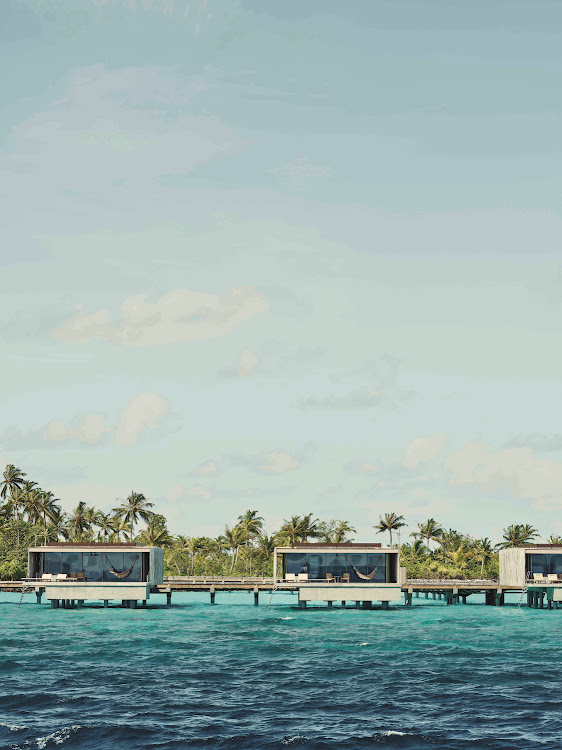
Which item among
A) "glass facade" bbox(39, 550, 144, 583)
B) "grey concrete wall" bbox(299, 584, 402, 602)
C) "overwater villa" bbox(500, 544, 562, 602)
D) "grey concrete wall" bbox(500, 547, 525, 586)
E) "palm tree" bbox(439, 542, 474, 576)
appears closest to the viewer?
"grey concrete wall" bbox(299, 584, 402, 602)

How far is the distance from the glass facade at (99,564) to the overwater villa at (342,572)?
11588mm

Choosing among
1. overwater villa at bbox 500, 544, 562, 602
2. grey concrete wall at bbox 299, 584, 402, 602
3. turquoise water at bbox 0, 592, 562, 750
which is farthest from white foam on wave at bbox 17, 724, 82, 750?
overwater villa at bbox 500, 544, 562, 602

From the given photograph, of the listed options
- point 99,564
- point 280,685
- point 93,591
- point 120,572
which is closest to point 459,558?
point 120,572

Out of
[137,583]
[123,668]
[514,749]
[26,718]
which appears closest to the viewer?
[514,749]

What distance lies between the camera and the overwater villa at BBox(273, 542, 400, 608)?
71000mm

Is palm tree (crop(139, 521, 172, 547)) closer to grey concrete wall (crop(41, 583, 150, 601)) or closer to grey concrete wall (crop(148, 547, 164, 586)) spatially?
grey concrete wall (crop(148, 547, 164, 586))

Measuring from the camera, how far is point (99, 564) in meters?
73.1

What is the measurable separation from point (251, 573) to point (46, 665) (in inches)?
3155

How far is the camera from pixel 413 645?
4609 cm

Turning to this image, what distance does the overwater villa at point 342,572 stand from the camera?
233 ft

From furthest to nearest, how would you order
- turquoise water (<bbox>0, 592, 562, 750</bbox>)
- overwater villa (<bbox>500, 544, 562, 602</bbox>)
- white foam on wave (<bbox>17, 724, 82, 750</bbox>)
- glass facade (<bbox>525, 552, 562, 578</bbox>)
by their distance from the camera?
1. glass facade (<bbox>525, 552, 562, 578</bbox>)
2. overwater villa (<bbox>500, 544, 562, 602</bbox>)
3. turquoise water (<bbox>0, 592, 562, 750</bbox>)
4. white foam on wave (<bbox>17, 724, 82, 750</bbox>)

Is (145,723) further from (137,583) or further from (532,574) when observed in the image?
(532,574)

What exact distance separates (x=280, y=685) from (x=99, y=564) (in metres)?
43.0

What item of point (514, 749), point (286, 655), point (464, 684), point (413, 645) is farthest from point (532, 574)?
point (514, 749)
